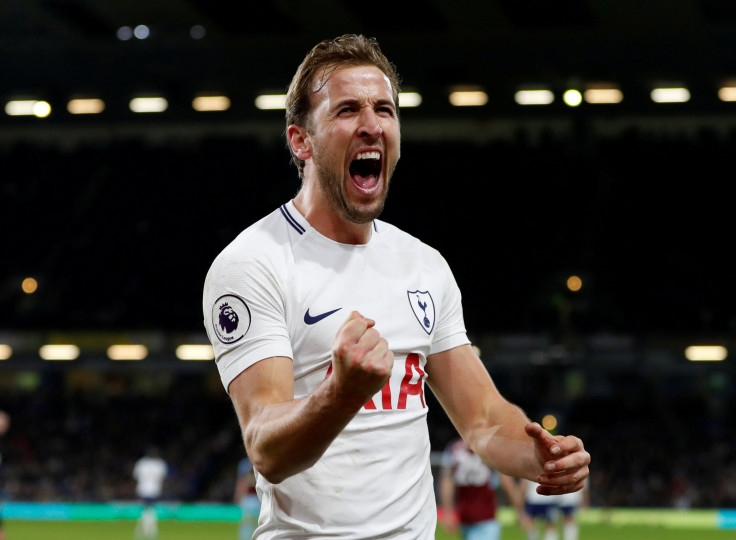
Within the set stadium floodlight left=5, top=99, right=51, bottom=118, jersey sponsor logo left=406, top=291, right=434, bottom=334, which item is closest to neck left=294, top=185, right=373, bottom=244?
jersey sponsor logo left=406, top=291, right=434, bottom=334

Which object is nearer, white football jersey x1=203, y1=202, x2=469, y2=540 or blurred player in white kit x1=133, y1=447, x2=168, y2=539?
white football jersey x1=203, y1=202, x2=469, y2=540

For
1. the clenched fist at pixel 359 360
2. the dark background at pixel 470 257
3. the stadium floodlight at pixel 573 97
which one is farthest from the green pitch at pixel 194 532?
the clenched fist at pixel 359 360

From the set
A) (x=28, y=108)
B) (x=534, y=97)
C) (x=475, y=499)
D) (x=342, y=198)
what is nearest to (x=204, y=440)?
(x=28, y=108)

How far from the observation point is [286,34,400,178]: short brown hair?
287cm

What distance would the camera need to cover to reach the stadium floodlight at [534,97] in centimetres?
2283

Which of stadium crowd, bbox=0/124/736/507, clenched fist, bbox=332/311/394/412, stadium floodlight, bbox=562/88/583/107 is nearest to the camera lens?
clenched fist, bbox=332/311/394/412

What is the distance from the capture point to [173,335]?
28.9 meters

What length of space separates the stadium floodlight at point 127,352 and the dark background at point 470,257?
276mm

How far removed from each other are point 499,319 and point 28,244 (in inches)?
526

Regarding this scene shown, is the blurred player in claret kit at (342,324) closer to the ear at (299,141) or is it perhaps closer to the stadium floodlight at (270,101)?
the ear at (299,141)

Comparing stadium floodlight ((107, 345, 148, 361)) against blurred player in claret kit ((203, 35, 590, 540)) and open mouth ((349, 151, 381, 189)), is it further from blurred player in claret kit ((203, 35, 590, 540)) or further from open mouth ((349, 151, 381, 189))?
open mouth ((349, 151, 381, 189))

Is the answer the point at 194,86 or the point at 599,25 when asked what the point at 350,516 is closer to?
the point at 599,25

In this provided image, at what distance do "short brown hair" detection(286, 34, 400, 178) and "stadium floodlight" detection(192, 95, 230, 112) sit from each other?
69.7ft

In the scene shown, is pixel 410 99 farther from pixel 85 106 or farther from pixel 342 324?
pixel 342 324
